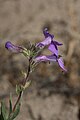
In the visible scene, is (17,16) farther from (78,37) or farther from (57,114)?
(57,114)

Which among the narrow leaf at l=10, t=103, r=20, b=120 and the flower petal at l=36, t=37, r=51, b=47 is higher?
the flower petal at l=36, t=37, r=51, b=47

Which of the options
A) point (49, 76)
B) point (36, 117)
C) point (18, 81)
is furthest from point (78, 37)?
point (36, 117)

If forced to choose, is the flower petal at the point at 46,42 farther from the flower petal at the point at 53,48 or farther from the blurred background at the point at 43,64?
the blurred background at the point at 43,64

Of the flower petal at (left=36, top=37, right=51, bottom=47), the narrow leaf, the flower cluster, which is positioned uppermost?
the flower petal at (left=36, top=37, right=51, bottom=47)

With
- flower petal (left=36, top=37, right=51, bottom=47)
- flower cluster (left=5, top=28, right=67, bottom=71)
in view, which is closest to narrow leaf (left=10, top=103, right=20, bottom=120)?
flower cluster (left=5, top=28, right=67, bottom=71)

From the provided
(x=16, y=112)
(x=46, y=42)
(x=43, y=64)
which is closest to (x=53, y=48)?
(x=46, y=42)

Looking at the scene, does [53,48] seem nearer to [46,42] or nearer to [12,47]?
[46,42]

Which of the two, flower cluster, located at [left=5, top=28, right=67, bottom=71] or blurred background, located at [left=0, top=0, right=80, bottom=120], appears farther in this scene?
blurred background, located at [left=0, top=0, right=80, bottom=120]

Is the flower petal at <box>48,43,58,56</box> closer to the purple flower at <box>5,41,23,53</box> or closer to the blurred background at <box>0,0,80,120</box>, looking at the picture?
the purple flower at <box>5,41,23,53</box>
